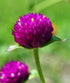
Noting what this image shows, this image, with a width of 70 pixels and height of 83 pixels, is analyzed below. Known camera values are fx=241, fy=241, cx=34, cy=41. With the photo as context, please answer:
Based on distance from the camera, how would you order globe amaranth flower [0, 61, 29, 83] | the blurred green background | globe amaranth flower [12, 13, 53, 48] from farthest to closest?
the blurred green background
globe amaranth flower [0, 61, 29, 83]
globe amaranth flower [12, 13, 53, 48]

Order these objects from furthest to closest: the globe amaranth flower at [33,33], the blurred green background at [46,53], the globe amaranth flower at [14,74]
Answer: the blurred green background at [46,53]
the globe amaranth flower at [14,74]
the globe amaranth flower at [33,33]

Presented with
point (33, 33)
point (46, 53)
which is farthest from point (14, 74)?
point (46, 53)

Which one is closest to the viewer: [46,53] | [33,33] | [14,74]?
[33,33]

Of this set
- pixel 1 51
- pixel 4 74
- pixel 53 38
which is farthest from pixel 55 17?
pixel 53 38

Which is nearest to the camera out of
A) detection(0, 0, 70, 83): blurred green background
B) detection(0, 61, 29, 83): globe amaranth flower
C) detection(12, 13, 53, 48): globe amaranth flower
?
detection(12, 13, 53, 48): globe amaranth flower

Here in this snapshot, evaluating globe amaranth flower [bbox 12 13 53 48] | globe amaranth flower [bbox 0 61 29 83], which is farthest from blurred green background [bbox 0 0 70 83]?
globe amaranth flower [bbox 12 13 53 48]

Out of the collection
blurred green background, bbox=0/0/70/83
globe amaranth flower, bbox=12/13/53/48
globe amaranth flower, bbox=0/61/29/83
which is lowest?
blurred green background, bbox=0/0/70/83

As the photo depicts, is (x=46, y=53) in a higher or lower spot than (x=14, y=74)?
lower

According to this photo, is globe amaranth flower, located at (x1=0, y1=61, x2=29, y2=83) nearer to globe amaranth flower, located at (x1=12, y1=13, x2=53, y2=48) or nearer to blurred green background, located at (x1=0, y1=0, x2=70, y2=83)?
globe amaranth flower, located at (x1=12, y1=13, x2=53, y2=48)

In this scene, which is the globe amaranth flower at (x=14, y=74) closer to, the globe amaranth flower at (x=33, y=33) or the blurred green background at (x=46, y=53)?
the globe amaranth flower at (x=33, y=33)

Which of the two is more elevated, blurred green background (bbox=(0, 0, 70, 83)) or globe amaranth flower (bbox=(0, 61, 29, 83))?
globe amaranth flower (bbox=(0, 61, 29, 83))

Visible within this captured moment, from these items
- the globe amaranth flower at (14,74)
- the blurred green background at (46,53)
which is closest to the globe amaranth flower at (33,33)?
the globe amaranth flower at (14,74)

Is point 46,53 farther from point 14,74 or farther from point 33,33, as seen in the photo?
point 33,33

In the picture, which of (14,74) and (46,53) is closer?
(14,74)
